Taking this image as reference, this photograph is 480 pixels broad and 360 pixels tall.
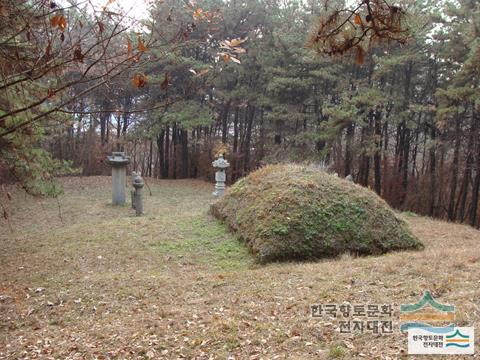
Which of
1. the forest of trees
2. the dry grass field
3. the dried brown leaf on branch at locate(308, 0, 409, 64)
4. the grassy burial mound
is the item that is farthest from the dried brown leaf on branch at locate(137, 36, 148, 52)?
the forest of trees

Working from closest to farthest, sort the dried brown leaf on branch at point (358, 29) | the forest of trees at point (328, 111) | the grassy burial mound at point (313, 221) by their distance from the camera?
Result: the dried brown leaf on branch at point (358, 29), the grassy burial mound at point (313, 221), the forest of trees at point (328, 111)

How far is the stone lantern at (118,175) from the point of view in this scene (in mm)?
10188

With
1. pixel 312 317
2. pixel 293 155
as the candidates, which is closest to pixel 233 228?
pixel 312 317

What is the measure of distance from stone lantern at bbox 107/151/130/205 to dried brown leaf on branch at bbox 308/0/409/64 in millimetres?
8610

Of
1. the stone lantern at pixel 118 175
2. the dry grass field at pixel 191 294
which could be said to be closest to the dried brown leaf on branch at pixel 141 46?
the dry grass field at pixel 191 294

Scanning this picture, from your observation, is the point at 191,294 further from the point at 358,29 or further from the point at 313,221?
the point at 358,29

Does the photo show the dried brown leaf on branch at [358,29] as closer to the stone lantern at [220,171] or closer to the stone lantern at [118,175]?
the stone lantern at [220,171]

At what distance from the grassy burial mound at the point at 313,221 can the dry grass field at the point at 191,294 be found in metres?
0.31

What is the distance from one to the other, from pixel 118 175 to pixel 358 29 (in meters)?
8.77

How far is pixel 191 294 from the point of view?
13.4 feet

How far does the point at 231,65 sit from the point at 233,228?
9.26 m

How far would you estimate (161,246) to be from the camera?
6.24m

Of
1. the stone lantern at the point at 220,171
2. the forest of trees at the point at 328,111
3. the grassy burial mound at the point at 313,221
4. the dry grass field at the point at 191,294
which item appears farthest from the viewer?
the forest of trees at the point at 328,111

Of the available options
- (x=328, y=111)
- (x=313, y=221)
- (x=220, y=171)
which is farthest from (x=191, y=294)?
(x=328, y=111)
